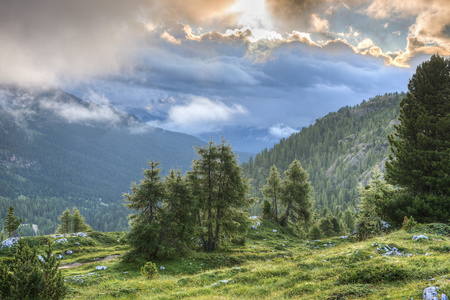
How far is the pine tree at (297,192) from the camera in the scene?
5253 cm

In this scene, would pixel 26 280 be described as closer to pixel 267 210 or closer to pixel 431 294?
pixel 431 294

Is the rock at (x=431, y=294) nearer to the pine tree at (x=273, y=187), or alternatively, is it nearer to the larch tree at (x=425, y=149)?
the larch tree at (x=425, y=149)

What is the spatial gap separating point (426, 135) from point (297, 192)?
28.4 m

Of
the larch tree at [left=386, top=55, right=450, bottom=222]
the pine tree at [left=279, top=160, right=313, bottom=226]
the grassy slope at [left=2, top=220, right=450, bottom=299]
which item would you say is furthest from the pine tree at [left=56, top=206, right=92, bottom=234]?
the larch tree at [left=386, top=55, right=450, bottom=222]

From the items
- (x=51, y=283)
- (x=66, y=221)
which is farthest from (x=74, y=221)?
(x=51, y=283)

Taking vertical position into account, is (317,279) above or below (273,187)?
below

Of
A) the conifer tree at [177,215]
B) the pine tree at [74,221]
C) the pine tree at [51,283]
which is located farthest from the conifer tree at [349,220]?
the pine tree at [51,283]

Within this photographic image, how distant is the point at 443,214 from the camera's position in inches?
910

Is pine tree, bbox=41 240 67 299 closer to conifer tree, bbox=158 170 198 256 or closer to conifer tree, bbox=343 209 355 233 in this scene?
conifer tree, bbox=158 170 198 256

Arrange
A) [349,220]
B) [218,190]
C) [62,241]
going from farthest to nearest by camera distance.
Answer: [349,220] < [62,241] < [218,190]

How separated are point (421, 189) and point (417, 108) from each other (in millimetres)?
8930

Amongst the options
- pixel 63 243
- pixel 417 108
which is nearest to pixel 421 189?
pixel 417 108

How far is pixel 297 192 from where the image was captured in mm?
51969

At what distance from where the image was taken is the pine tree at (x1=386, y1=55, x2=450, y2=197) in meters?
24.7
